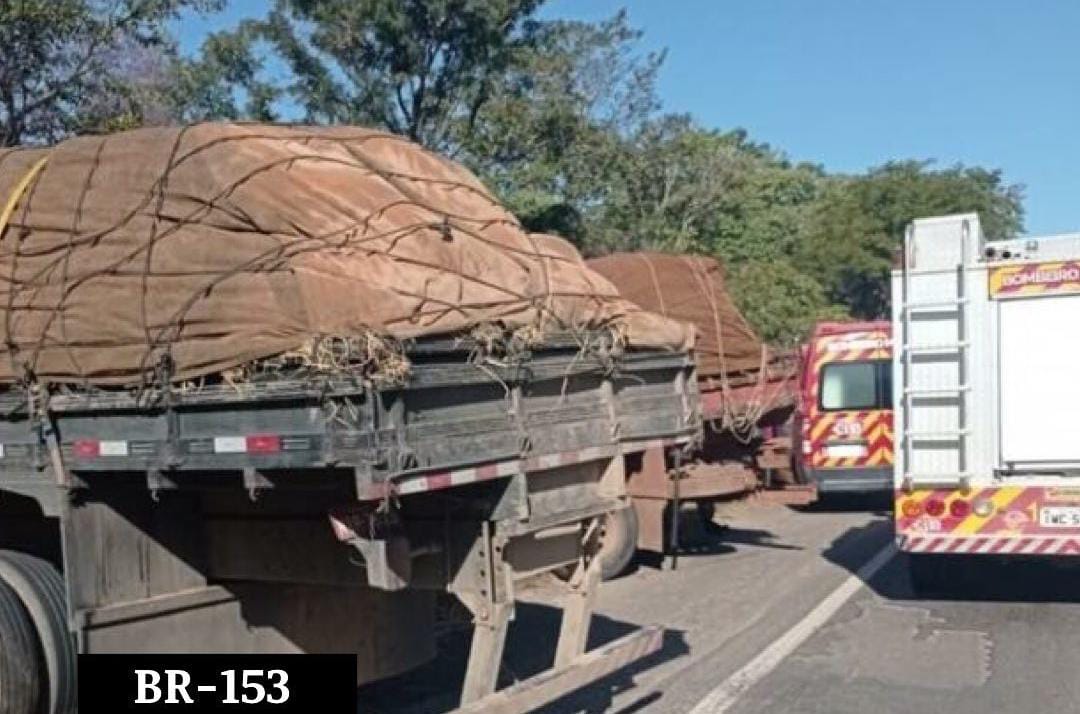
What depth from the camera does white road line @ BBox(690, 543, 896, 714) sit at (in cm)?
712

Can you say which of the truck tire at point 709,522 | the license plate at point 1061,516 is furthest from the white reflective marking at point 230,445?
the truck tire at point 709,522

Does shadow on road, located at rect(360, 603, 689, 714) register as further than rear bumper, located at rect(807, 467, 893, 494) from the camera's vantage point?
No

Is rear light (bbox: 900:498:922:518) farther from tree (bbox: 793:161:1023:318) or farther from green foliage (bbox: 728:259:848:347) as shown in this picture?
tree (bbox: 793:161:1023:318)

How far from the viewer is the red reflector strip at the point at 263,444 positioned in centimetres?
478

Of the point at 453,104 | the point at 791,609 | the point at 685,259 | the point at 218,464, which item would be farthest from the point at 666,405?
the point at 453,104

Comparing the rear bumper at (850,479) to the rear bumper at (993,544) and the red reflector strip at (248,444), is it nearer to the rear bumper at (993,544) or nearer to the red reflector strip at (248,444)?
the rear bumper at (993,544)

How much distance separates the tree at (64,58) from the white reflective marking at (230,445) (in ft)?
31.6

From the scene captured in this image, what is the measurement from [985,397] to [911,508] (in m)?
0.92

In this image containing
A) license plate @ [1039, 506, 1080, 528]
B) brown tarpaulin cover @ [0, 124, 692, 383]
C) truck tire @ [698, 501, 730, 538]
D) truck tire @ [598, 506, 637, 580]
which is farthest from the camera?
truck tire @ [698, 501, 730, 538]

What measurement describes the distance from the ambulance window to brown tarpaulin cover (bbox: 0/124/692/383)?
9.94 meters

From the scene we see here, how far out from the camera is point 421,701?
7246mm

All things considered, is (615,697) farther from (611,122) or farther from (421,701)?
(611,122)

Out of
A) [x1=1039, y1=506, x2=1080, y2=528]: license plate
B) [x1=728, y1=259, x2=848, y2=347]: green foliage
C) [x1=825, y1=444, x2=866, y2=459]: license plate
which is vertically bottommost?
[x1=1039, y1=506, x2=1080, y2=528]: license plate

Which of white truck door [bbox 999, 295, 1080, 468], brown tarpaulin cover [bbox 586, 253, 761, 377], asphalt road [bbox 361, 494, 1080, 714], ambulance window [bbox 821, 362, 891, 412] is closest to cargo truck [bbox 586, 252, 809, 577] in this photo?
brown tarpaulin cover [bbox 586, 253, 761, 377]
